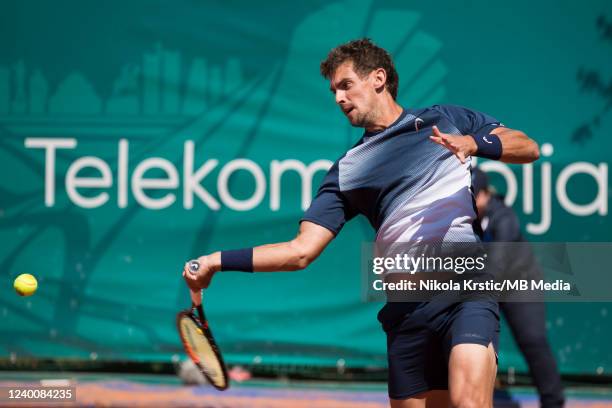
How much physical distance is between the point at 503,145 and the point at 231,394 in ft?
12.7

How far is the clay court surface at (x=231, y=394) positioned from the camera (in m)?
7.24

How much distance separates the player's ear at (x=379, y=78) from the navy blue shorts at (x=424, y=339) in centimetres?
99

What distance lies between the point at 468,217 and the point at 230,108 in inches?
149

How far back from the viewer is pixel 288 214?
25.8ft

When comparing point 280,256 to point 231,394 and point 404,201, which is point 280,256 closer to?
point 404,201

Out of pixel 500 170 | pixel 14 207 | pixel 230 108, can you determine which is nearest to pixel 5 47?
pixel 14 207

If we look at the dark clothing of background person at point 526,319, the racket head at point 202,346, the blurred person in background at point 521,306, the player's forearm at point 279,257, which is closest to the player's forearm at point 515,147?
the player's forearm at point 279,257

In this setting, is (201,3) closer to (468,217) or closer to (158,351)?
(158,351)

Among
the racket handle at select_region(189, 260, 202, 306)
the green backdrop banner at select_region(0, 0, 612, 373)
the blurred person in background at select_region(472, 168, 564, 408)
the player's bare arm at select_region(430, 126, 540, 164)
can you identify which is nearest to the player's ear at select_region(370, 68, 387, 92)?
the player's bare arm at select_region(430, 126, 540, 164)

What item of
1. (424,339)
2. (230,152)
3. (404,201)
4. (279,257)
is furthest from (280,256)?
(230,152)

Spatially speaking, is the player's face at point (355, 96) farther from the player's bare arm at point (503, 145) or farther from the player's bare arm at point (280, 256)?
the player's bare arm at point (280, 256)

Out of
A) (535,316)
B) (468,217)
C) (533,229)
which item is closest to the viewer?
(468,217)

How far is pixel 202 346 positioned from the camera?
194 inches

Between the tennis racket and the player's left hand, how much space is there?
124cm
